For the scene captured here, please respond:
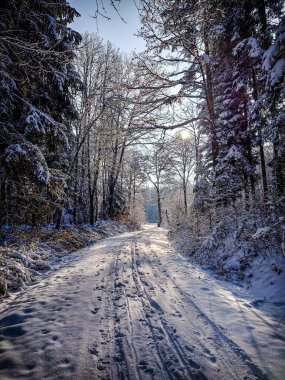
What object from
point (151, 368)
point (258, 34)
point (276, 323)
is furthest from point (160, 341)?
point (258, 34)

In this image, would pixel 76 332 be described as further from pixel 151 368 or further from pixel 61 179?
pixel 61 179

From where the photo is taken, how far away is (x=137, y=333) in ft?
11.4

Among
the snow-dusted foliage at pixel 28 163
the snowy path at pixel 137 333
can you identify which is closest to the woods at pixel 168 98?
the snow-dusted foliage at pixel 28 163

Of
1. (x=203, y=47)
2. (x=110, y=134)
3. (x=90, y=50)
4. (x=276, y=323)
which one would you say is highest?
(x=90, y=50)

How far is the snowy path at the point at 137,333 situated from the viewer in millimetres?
2756

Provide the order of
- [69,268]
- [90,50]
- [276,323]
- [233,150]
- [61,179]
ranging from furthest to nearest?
1. [90,50]
2. [233,150]
3. [61,179]
4. [69,268]
5. [276,323]

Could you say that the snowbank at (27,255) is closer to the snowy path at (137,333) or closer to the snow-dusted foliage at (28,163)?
the snowy path at (137,333)

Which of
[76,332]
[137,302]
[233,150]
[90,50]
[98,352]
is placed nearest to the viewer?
[98,352]

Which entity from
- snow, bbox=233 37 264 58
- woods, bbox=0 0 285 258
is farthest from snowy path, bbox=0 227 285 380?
snow, bbox=233 37 264 58

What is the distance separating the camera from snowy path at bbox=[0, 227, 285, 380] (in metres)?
2.76

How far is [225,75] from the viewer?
13727mm

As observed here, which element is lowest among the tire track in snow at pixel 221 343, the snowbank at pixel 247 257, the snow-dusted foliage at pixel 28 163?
the tire track in snow at pixel 221 343

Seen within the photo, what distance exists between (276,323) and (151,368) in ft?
7.30

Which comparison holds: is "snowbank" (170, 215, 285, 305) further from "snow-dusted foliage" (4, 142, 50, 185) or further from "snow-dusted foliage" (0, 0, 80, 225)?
"snow-dusted foliage" (4, 142, 50, 185)
